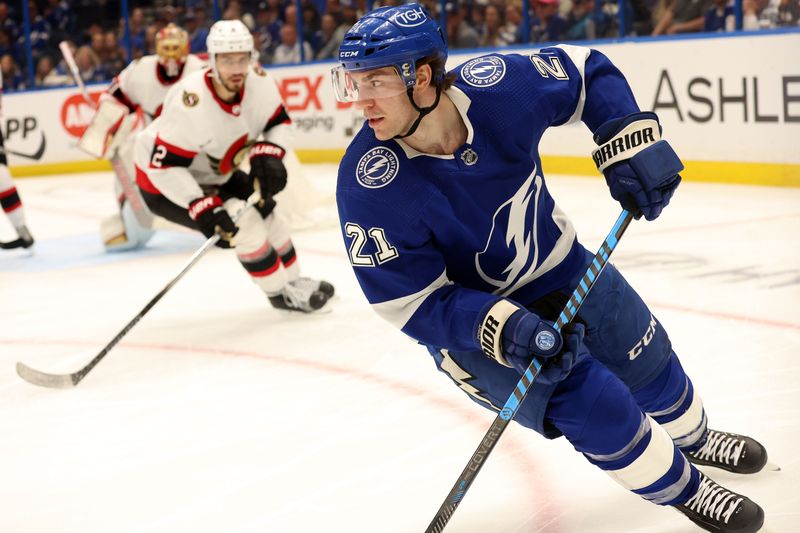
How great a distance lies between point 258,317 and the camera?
4.25m

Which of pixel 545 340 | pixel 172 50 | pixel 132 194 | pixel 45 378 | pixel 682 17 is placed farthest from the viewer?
pixel 682 17

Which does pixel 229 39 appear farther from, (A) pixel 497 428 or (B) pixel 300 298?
(A) pixel 497 428

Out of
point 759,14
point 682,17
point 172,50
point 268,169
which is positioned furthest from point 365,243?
point 682,17

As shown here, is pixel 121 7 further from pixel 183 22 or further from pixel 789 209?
pixel 789 209

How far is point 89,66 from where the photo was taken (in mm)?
10609

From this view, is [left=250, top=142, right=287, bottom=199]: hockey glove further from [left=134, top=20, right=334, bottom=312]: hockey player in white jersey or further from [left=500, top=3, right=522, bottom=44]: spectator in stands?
[left=500, top=3, right=522, bottom=44]: spectator in stands

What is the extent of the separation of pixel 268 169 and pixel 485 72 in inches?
83.9

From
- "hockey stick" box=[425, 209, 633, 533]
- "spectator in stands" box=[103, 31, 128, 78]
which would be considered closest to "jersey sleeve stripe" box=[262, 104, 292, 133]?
"hockey stick" box=[425, 209, 633, 533]

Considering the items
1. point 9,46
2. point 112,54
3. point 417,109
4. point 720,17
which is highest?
point 417,109

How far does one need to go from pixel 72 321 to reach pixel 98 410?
1276 mm

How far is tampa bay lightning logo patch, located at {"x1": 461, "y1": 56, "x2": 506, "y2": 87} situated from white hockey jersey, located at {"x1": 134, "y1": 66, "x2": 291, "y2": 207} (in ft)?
7.13

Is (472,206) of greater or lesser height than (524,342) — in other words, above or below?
above

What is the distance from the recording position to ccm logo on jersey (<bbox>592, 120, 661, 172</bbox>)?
191cm

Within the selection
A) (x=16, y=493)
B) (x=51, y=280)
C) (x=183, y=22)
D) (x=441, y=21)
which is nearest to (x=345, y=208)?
(x=16, y=493)
